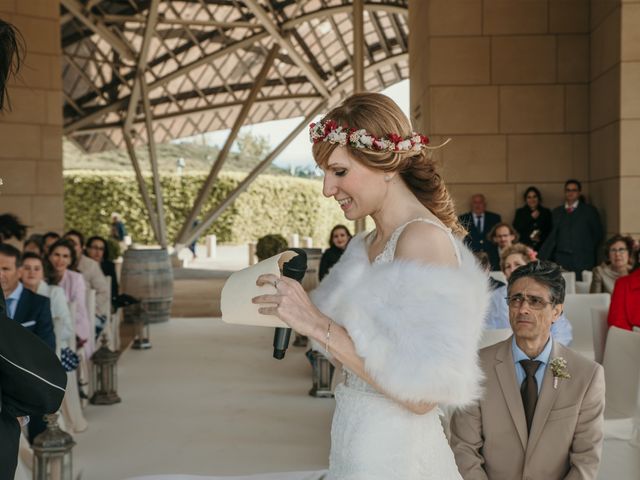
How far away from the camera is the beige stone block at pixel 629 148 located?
725 centimetres

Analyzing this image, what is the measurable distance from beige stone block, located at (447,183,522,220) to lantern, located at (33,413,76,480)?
20.6 ft

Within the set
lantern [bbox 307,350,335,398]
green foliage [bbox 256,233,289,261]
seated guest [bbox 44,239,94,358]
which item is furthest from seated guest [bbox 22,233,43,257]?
green foliage [bbox 256,233,289,261]

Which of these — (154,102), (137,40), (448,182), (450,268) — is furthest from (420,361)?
(154,102)

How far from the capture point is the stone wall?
9352mm

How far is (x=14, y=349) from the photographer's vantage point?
113cm

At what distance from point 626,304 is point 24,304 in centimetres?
325

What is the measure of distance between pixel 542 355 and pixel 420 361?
1.19m

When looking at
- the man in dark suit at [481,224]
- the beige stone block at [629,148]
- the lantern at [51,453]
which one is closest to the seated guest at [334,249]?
the man in dark suit at [481,224]

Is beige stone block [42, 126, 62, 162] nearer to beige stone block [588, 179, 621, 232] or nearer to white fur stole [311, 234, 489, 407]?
beige stone block [588, 179, 621, 232]

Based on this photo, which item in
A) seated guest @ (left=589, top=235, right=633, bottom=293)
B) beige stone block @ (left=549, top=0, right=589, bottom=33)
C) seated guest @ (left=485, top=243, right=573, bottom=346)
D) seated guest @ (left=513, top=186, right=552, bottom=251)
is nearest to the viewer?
seated guest @ (left=485, top=243, right=573, bottom=346)

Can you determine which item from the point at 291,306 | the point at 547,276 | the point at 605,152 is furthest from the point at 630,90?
the point at 291,306

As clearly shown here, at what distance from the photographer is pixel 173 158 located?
54.7 meters

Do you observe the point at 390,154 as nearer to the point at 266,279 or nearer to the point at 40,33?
the point at 266,279

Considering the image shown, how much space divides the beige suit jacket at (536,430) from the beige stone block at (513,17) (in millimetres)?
6965
